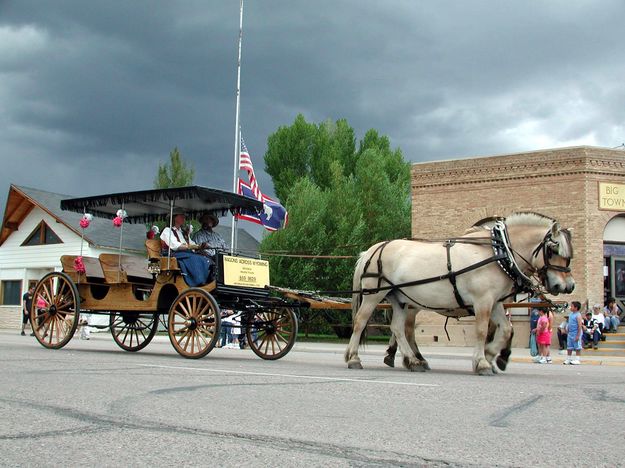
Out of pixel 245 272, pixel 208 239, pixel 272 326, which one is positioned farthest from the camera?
pixel 272 326

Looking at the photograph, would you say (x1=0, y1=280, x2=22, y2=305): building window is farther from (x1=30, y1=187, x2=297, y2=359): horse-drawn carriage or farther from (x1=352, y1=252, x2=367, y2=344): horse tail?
(x1=352, y1=252, x2=367, y2=344): horse tail

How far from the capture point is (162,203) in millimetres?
13875

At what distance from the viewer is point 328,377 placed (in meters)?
9.38

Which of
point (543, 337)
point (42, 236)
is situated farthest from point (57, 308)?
point (42, 236)

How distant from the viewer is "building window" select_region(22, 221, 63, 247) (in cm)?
4298

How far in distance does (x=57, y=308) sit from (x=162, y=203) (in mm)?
2742

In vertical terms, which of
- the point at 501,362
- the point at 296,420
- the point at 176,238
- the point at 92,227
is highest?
the point at 92,227

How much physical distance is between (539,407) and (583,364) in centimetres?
1496

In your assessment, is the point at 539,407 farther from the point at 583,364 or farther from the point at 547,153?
the point at 547,153

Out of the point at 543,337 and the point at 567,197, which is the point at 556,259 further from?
the point at 567,197

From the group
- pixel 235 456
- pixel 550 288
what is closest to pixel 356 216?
pixel 550 288

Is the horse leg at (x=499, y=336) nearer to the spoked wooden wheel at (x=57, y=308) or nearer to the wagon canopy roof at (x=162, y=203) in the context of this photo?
the wagon canopy roof at (x=162, y=203)

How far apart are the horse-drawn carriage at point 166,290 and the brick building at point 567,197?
17.2 meters

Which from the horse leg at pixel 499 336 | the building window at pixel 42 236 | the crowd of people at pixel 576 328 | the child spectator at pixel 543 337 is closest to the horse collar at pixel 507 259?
the horse leg at pixel 499 336
